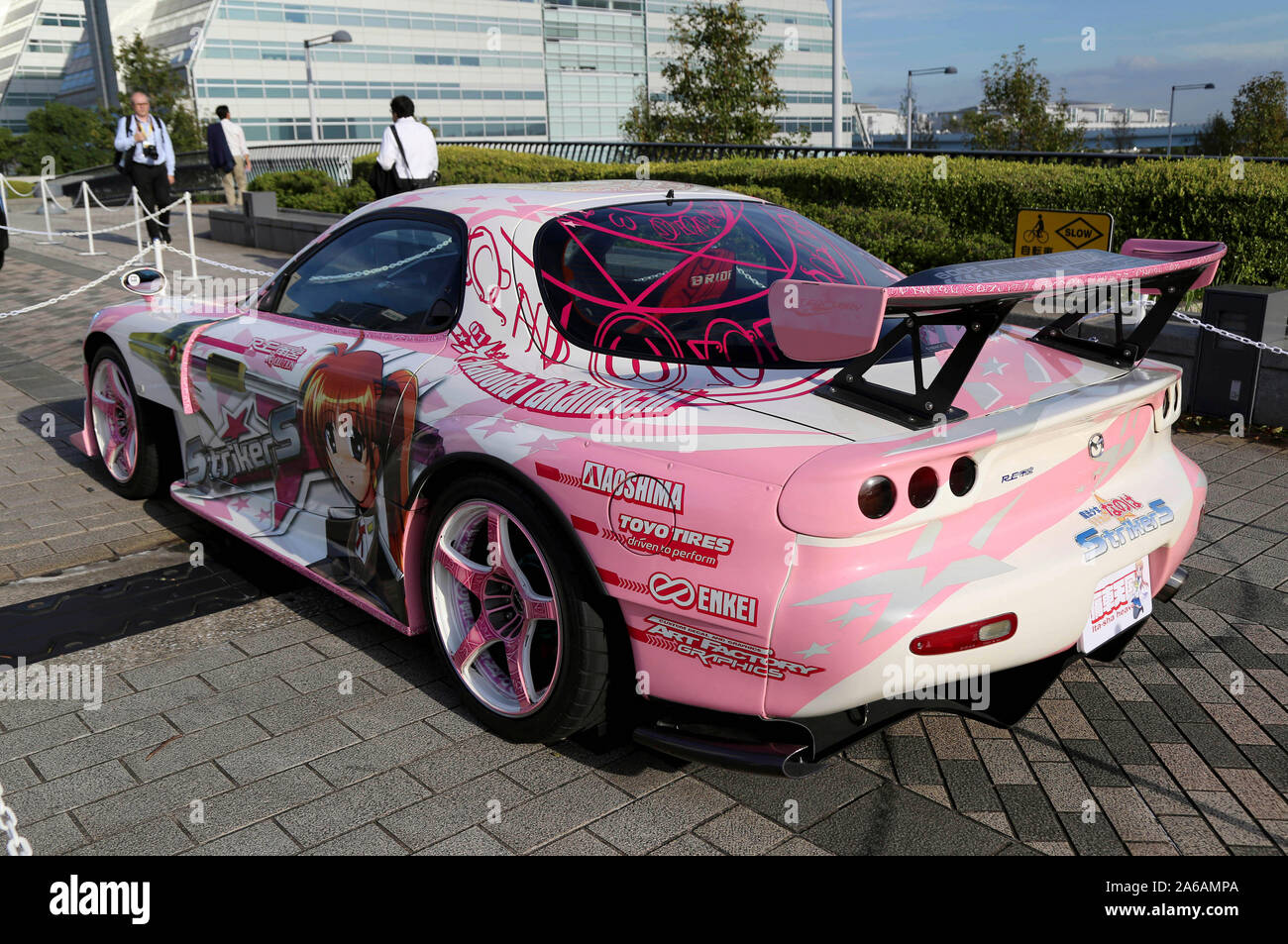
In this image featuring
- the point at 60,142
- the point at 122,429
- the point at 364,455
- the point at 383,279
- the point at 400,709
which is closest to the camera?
the point at 400,709

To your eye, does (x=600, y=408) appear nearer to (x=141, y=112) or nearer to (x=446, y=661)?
(x=446, y=661)

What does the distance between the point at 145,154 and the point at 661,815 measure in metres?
13.2

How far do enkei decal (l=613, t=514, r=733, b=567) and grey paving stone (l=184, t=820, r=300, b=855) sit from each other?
116 centimetres

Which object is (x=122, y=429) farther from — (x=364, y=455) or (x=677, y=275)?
(x=677, y=275)

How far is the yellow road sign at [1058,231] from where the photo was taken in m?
5.95

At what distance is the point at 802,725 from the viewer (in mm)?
2559

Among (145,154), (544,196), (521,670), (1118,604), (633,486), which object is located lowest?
(521,670)

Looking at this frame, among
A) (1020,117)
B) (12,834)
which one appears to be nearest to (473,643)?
(12,834)

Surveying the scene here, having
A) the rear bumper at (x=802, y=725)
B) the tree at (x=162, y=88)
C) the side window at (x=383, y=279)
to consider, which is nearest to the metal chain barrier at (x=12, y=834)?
the rear bumper at (x=802, y=725)

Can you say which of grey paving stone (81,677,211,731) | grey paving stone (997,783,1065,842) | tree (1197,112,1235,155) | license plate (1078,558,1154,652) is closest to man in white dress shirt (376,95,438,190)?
grey paving stone (81,677,211,731)

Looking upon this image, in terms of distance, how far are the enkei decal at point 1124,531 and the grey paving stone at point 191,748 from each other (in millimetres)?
2412

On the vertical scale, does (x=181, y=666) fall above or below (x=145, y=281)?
below

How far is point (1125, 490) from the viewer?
302 cm

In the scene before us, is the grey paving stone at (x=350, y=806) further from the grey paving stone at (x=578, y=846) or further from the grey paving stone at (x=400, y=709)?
the grey paving stone at (x=578, y=846)
